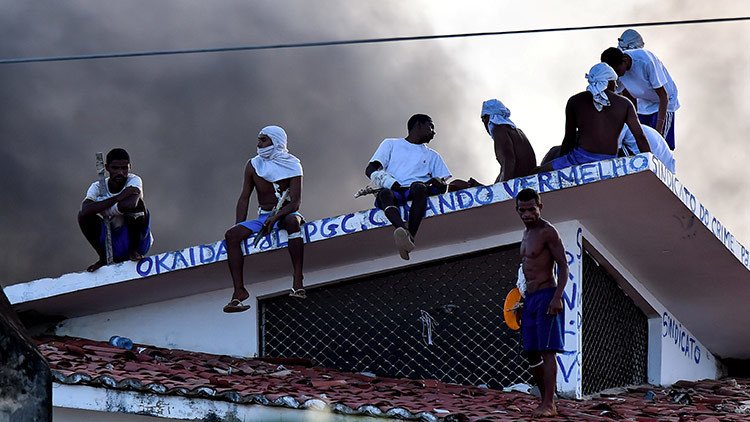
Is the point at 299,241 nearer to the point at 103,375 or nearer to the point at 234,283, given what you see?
the point at 234,283

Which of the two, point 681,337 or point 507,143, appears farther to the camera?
point 681,337

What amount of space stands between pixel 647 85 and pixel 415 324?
291 centimetres

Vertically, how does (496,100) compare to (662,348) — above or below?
above

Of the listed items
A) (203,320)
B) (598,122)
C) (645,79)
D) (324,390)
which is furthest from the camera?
(645,79)

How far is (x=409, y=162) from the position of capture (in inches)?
463

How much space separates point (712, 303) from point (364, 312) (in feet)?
11.6

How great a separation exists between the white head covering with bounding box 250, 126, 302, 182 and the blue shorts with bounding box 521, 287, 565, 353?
2.64 metres

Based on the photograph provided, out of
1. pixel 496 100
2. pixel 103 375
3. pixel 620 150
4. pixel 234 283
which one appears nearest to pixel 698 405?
pixel 620 150

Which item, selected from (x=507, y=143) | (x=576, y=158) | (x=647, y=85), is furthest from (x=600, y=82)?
(x=647, y=85)

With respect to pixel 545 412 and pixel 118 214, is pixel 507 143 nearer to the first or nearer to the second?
pixel 545 412

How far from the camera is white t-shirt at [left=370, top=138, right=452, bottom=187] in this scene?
38.3 ft

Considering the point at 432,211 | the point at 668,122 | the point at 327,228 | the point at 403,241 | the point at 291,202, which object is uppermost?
the point at 668,122

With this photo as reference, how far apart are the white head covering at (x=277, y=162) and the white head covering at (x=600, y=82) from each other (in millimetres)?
2300

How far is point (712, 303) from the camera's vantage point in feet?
45.5
